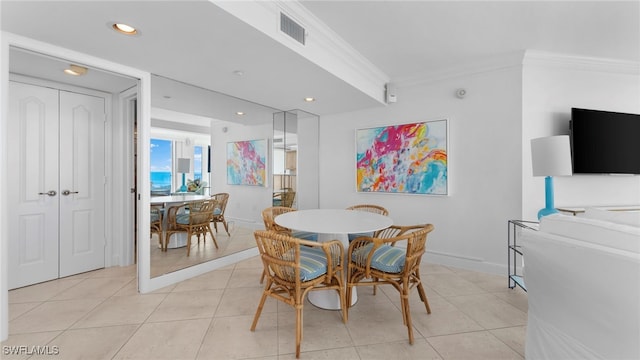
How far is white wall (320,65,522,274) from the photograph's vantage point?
3.24 metres

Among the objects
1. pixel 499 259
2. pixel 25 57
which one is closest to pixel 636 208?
pixel 499 259

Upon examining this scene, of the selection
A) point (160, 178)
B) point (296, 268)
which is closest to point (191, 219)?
point (160, 178)

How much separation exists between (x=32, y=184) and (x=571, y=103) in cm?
621

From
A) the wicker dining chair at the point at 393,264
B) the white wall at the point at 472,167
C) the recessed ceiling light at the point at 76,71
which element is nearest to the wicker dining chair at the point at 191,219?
the recessed ceiling light at the point at 76,71

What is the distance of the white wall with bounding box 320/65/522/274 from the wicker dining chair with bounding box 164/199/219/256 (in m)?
2.53

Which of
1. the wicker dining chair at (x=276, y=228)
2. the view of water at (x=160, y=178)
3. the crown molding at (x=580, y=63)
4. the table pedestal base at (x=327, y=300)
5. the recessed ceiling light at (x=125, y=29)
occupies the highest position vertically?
the crown molding at (x=580, y=63)

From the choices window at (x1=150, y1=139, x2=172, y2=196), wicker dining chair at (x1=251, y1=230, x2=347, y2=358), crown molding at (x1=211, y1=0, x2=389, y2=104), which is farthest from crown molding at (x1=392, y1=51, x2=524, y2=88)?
window at (x1=150, y1=139, x2=172, y2=196)

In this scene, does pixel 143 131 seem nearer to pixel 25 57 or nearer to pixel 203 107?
pixel 203 107

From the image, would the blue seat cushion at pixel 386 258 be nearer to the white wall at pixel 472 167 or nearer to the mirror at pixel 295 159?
the white wall at pixel 472 167

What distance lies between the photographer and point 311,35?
250cm

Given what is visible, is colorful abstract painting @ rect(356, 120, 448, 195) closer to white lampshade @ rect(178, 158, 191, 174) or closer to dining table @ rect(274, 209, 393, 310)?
dining table @ rect(274, 209, 393, 310)

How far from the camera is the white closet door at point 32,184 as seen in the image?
284 cm

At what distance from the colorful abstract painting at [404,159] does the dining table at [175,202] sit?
7.98 feet

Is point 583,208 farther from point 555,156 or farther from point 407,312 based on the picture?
point 407,312
